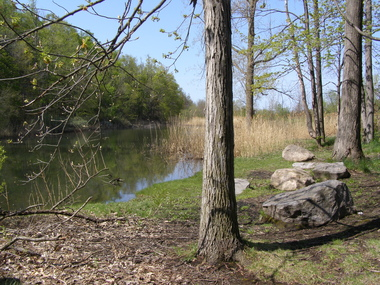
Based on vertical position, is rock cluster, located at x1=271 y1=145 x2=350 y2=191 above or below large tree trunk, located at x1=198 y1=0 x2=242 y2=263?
below

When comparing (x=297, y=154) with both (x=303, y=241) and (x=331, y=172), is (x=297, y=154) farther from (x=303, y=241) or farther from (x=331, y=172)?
(x=303, y=241)

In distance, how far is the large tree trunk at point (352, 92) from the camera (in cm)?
735

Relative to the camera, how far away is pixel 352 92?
7.46 metres

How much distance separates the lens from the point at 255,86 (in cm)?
1337

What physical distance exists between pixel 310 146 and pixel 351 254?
9707mm

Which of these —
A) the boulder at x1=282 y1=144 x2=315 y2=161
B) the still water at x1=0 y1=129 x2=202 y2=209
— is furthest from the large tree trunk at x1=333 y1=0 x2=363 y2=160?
the still water at x1=0 y1=129 x2=202 y2=209

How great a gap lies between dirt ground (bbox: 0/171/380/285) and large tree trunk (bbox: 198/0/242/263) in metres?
0.22

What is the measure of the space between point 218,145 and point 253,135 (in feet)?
33.7

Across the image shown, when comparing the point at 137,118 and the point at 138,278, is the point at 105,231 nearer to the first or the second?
the point at 138,278

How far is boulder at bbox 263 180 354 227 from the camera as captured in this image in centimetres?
411

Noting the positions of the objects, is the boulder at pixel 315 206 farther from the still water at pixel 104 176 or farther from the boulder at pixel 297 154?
the boulder at pixel 297 154

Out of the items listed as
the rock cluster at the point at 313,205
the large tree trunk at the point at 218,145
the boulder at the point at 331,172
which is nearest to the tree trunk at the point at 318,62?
the boulder at the point at 331,172

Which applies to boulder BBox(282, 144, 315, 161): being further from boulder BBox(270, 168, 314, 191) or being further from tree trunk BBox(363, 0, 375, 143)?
boulder BBox(270, 168, 314, 191)

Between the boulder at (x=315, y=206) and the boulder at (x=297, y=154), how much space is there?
5.33 m
